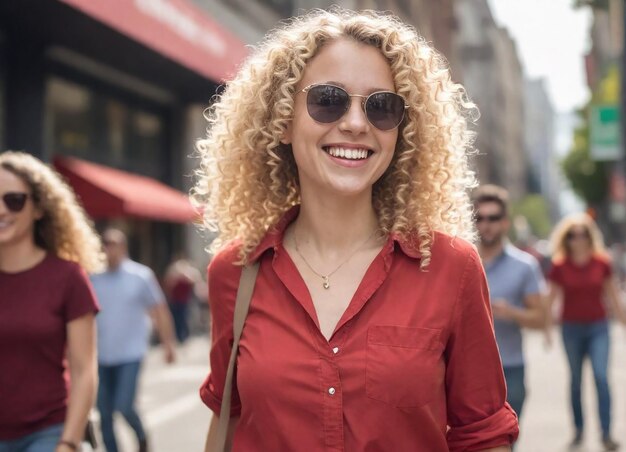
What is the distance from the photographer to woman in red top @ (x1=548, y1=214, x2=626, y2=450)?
8.85 metres

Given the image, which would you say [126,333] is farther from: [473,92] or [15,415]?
[473,92]

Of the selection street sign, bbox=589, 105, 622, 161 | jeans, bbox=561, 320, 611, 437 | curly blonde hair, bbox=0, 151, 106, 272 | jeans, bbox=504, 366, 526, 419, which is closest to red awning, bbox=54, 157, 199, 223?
jeans, bbox=561, 320, 611, 437

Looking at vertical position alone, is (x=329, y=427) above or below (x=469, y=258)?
below

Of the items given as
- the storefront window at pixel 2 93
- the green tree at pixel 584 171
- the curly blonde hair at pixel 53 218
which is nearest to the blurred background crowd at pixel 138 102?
the storefront window at pixel 2 93

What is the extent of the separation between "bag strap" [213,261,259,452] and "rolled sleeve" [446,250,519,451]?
0.53 metres

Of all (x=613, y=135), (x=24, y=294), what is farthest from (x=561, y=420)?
(x=613, y=135)

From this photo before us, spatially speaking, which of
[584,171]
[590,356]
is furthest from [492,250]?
[584,171]

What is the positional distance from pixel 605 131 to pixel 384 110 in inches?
911

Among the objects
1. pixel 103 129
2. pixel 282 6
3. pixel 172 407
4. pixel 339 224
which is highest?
pixel 282 6

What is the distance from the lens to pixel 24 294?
13.5 feet

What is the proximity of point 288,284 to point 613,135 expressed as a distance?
2313cm

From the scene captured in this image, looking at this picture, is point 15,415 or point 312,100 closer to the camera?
point 312,100

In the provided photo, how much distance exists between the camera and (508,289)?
664cm

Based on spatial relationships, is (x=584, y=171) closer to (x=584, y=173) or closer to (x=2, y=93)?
(x=584, y=173)
